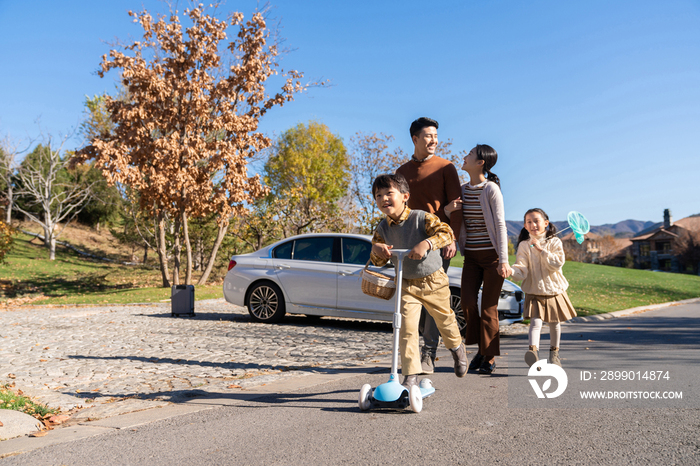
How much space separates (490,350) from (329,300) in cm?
431

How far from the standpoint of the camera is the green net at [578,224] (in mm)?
4527

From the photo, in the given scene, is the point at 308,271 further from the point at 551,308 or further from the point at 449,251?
the point at 551,308

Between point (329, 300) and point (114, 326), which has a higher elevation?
point (329, 300)

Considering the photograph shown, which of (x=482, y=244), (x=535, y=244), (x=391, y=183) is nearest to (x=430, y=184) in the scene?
(x=482, y=244)

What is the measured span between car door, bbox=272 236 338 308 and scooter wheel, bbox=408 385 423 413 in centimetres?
512

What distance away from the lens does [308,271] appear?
880 centimetres

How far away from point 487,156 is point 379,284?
1.69m

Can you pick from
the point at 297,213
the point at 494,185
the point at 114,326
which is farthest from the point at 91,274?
the point at 494,185

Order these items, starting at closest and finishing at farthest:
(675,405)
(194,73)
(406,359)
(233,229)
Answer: (675,405)
(406,359)
(194,73)
(233,229)

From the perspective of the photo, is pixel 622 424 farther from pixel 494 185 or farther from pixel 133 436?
pixel 133 436

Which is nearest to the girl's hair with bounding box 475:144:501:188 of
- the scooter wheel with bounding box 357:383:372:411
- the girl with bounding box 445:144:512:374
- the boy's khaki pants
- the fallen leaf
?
the girl with bounding box 445:144:512:374

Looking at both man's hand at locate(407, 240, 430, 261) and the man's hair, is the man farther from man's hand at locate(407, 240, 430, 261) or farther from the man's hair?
man's hand at locate(407, 240, 430, 261)

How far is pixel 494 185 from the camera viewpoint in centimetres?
442

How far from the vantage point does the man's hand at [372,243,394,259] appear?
11.4ft
